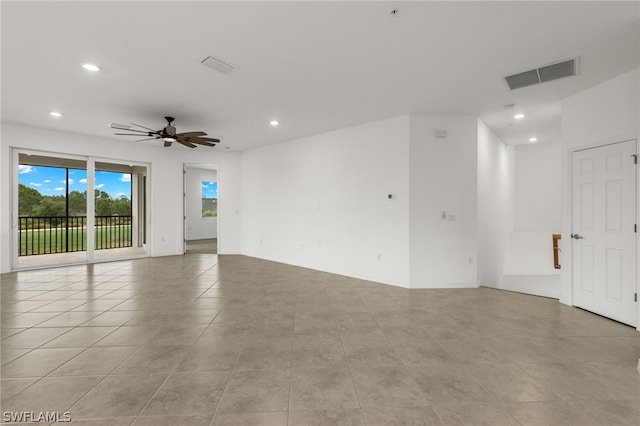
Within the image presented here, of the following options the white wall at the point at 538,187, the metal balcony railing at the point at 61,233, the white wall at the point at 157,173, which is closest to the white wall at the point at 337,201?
the white wall at the point at 157,173

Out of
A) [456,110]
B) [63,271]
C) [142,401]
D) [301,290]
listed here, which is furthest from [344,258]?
[63,271]

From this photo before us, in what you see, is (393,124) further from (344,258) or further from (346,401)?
(346,401)

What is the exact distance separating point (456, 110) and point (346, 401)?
4.58 meters

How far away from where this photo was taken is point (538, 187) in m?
7.26

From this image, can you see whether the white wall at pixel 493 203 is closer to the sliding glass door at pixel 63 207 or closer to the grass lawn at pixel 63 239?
the sliding glass door at pixel 63 207

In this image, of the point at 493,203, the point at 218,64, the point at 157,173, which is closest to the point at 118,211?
the point at 157,173

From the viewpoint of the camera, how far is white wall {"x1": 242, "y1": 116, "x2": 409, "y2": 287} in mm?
4957

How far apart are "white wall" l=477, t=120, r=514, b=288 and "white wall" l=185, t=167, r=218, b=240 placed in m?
8.68

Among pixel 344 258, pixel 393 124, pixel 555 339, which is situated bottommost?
pixel 555 339

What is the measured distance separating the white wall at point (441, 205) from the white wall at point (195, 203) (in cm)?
793

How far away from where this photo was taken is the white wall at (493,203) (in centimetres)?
509

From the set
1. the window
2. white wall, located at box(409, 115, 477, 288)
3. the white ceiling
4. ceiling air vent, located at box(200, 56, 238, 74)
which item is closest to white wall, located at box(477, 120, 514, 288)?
white wall, located at box(409, 115, 477, 288)

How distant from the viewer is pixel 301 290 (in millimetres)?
4520

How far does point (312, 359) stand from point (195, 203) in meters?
9.57
